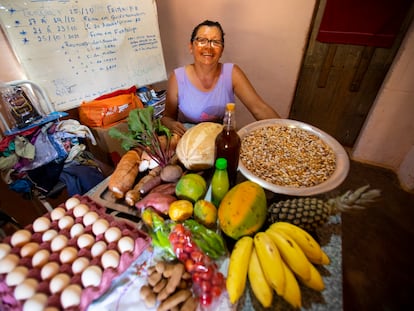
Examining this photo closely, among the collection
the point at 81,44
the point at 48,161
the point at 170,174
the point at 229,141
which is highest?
the point at 81,44

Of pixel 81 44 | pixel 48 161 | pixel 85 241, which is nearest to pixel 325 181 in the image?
pixel 85 241

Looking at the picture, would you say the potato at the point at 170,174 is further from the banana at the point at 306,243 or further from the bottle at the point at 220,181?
the banana at the point at 306,243

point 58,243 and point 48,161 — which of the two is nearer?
point 58,243

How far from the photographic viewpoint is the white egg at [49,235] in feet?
2.06

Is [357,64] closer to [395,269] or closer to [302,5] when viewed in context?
[302,5]

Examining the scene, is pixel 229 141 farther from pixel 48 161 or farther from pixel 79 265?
pixel 48 161

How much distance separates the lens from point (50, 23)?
4.74 ft

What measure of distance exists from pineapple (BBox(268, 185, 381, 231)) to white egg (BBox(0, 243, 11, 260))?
0.78 meters

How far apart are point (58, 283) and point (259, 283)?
50 cm

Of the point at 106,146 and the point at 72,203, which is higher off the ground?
the point at 72,203

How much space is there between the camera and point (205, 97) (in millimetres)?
1517

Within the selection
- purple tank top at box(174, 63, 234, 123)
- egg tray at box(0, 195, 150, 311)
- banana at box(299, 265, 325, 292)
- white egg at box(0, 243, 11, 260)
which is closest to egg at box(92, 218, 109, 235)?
egg tray at box(0, 195, 150, 311)

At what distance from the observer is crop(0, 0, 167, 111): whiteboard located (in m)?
1.37

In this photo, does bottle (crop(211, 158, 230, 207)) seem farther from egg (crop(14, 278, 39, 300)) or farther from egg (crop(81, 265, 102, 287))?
egg (crop(14, 278, 39, 300))
